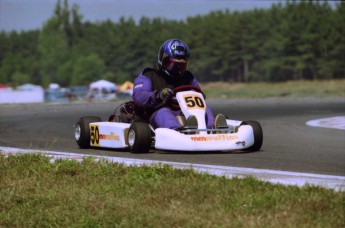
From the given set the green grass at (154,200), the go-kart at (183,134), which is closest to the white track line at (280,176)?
the green grass at (154,200)

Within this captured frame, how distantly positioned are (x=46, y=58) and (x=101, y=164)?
103077mm

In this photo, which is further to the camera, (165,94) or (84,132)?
(84,132)

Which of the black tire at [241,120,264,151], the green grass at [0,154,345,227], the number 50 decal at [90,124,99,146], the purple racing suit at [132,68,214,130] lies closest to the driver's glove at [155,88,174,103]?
the purple racing suit at [132,68,214,130]

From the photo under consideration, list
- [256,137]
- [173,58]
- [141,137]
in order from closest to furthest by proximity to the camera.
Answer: [141,137]
[256,137]
[173,58]

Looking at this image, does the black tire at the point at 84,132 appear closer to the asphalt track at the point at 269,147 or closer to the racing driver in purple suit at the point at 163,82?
the asphalt track at the point at 269,147

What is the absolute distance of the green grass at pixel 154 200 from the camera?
4.81 meters

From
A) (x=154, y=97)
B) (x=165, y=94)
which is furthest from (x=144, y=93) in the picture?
(x=165, y=94)

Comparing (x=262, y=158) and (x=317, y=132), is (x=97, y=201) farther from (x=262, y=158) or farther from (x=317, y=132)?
(x=317, y=132)

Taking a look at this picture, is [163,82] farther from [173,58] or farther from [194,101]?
[194,101]

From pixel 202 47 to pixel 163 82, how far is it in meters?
92.5

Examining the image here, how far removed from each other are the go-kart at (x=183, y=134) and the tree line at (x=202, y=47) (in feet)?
229

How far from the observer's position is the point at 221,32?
10238 centimetres

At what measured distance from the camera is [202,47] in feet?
335

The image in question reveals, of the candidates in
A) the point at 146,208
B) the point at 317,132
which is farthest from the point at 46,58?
the point at 146,208
